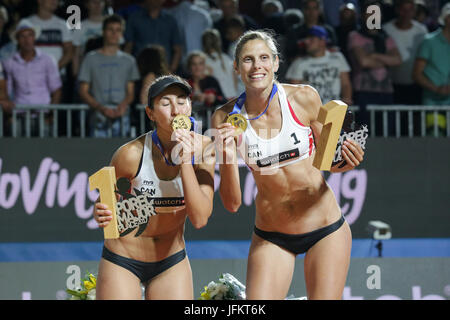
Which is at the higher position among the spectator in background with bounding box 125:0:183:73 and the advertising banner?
the spectator in background with bounding box 125:0:183:73

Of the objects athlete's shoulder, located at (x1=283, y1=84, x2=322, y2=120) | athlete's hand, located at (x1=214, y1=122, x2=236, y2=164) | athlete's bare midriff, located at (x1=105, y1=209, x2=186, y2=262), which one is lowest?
athlete's bare midriff, located at (x1=105, y1=209, x2=186, y2=262)

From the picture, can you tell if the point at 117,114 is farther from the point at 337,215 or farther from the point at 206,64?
the point at 337,215

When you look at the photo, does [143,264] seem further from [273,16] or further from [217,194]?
[273,16]

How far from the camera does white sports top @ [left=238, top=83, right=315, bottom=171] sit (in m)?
4.43

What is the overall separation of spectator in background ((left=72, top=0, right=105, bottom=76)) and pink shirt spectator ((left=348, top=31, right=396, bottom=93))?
9.55ft

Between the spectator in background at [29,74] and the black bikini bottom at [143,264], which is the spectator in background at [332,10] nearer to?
the spectator in background at [29,74]

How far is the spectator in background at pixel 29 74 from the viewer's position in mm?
7953

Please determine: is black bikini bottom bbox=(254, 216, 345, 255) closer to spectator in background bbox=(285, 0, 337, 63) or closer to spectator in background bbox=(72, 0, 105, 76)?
→ spectator in background bbox=(285, 0, 337, 63)

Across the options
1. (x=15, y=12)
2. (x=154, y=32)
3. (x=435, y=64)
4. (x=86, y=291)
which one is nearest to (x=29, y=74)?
(x=15, y=12)

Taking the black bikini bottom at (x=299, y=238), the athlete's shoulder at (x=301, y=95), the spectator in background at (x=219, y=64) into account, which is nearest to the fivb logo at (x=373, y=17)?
the spectator in background at (x=219, y=64)

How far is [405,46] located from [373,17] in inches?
21.4

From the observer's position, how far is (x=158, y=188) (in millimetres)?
4309

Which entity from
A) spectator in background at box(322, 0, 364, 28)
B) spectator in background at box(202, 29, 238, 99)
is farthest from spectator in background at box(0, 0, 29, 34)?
spectator in background at box(322, 0, 364, 28)
